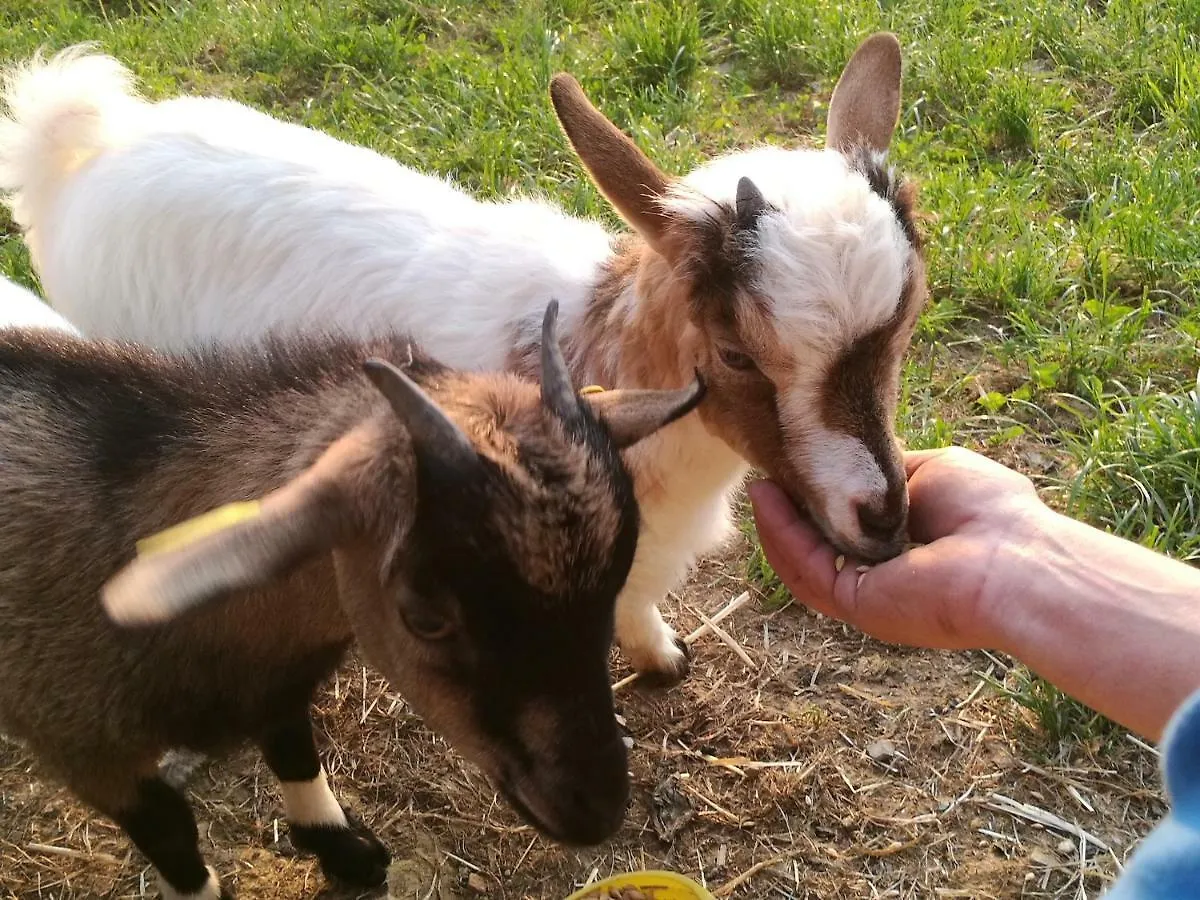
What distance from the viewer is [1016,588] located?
232 cm

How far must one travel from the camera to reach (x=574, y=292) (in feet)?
10.5

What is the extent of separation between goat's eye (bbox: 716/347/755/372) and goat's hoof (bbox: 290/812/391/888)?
1672 mm

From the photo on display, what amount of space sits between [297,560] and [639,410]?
2.47 ft

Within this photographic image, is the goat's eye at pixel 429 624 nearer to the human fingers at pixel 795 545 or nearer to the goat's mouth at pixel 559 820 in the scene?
the goat's mouth at pixel 559 820

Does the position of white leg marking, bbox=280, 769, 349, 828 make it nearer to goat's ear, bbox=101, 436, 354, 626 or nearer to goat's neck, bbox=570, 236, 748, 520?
goat's neck, bbox=570, 236, 748, 520

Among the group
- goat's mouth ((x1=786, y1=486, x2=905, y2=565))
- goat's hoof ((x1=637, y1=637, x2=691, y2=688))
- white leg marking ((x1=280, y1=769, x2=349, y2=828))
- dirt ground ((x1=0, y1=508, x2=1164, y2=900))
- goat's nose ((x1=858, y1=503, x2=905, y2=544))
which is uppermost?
Result: goat's nose ((x1=858, y1=503, x2=905, y2=544))

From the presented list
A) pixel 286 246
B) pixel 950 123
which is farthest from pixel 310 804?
pixel 950 123

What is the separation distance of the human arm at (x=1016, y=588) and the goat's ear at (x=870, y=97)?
0.94 meters

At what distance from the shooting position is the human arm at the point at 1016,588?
2.06 meters

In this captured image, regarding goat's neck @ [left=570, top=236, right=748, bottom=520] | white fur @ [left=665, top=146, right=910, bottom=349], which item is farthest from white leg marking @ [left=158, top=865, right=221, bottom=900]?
white fur @ [left=665, top=146, right=910, bottom=349]

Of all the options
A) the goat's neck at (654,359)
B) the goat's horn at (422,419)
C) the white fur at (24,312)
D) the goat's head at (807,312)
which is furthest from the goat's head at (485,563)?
the white fur at (24,312)

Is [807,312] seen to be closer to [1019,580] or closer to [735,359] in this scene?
[735,359]

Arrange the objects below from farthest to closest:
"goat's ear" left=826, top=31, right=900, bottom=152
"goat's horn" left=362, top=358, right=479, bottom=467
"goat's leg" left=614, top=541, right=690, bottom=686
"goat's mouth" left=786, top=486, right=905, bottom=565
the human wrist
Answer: "goat's leg" left=614, top=541, right=690, bottom=686 → "goat's ear" left=826, top=31, right=900, bottom=152 → "goat's mouth" left=786, top=486, right=905, bottom=565 → the human wrist → "goat's horn" left=362, top=358, right=479, bottom=467

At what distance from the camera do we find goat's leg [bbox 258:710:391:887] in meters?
2.84
